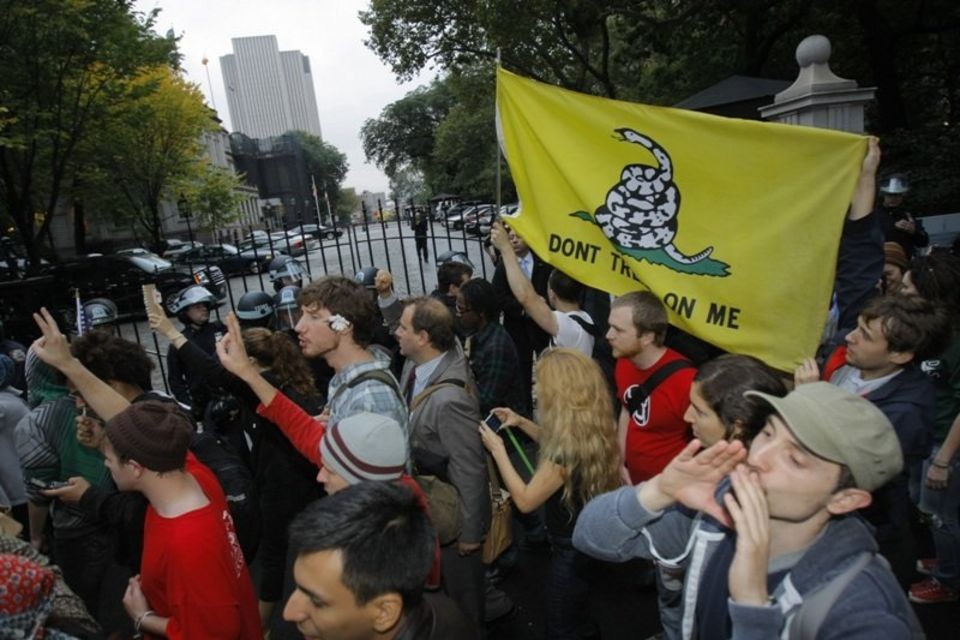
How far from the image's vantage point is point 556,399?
287 cm

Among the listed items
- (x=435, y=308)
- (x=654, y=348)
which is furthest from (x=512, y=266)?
(x=654, y=348)

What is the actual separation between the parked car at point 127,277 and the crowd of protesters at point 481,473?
1.42 meters

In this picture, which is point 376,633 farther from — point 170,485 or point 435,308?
point 435,308

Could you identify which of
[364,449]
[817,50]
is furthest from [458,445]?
[817,50]

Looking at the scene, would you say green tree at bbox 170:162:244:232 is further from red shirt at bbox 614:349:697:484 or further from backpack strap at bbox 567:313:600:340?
red shirt at bbox 614:349:697:484

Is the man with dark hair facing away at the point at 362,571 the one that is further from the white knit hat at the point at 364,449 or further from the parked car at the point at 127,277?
the parked car at the point at 127,277

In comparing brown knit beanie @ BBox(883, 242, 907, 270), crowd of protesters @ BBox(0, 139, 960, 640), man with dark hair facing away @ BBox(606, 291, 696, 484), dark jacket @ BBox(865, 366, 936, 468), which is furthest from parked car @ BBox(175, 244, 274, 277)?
brown knit beanie @ BBox(883, 242, 907, 270)

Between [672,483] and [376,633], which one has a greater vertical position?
[672,483]

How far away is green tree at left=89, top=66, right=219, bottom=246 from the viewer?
76.4ft

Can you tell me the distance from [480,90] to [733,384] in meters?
24.3

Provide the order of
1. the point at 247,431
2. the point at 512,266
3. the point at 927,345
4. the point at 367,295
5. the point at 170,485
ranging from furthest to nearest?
the point at 512,266, the point at 247,431, the point at 367,295, the point at 927,345, the point at 170,485

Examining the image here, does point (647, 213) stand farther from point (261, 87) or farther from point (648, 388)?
point (261, 87)

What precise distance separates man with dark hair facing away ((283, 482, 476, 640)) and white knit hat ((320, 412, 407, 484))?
39cm

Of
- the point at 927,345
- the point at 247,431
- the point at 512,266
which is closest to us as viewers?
the point at 927,345
